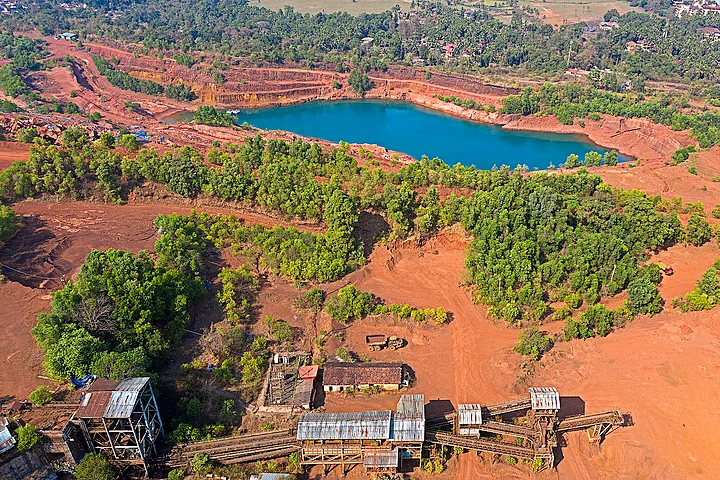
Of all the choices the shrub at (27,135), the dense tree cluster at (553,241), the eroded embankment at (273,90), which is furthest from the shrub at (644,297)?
the shrub at (27,135)

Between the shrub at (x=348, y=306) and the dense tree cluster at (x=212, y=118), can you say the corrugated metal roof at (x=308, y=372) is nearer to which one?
the shrub at (x=348, y=306)

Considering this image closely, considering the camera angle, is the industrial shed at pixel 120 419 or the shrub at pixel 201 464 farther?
the shrub at pixel 201 464

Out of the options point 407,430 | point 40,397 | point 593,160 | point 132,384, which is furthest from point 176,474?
point 593,160

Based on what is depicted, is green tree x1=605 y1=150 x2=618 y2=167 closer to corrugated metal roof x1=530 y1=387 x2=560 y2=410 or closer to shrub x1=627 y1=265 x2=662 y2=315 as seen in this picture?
shrub x1=627 y1=265 x2=662 y2=315

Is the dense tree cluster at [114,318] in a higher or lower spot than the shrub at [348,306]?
higher

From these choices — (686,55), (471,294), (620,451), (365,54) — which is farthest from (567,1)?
(620,451)

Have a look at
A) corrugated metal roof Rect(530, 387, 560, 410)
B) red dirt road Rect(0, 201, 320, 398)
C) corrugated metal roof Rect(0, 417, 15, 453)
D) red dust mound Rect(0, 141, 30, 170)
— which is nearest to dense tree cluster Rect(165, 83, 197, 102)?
red dust mound Rect(0, 141, 30, 170)

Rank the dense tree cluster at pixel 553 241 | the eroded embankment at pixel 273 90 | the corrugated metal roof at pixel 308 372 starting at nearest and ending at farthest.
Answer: the corrugated metal roof at pixel 308 372 → the dense tree cluster at pixel 553 241 → the eroded embankment at pixel 273 90

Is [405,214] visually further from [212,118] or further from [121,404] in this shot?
[212,118]
